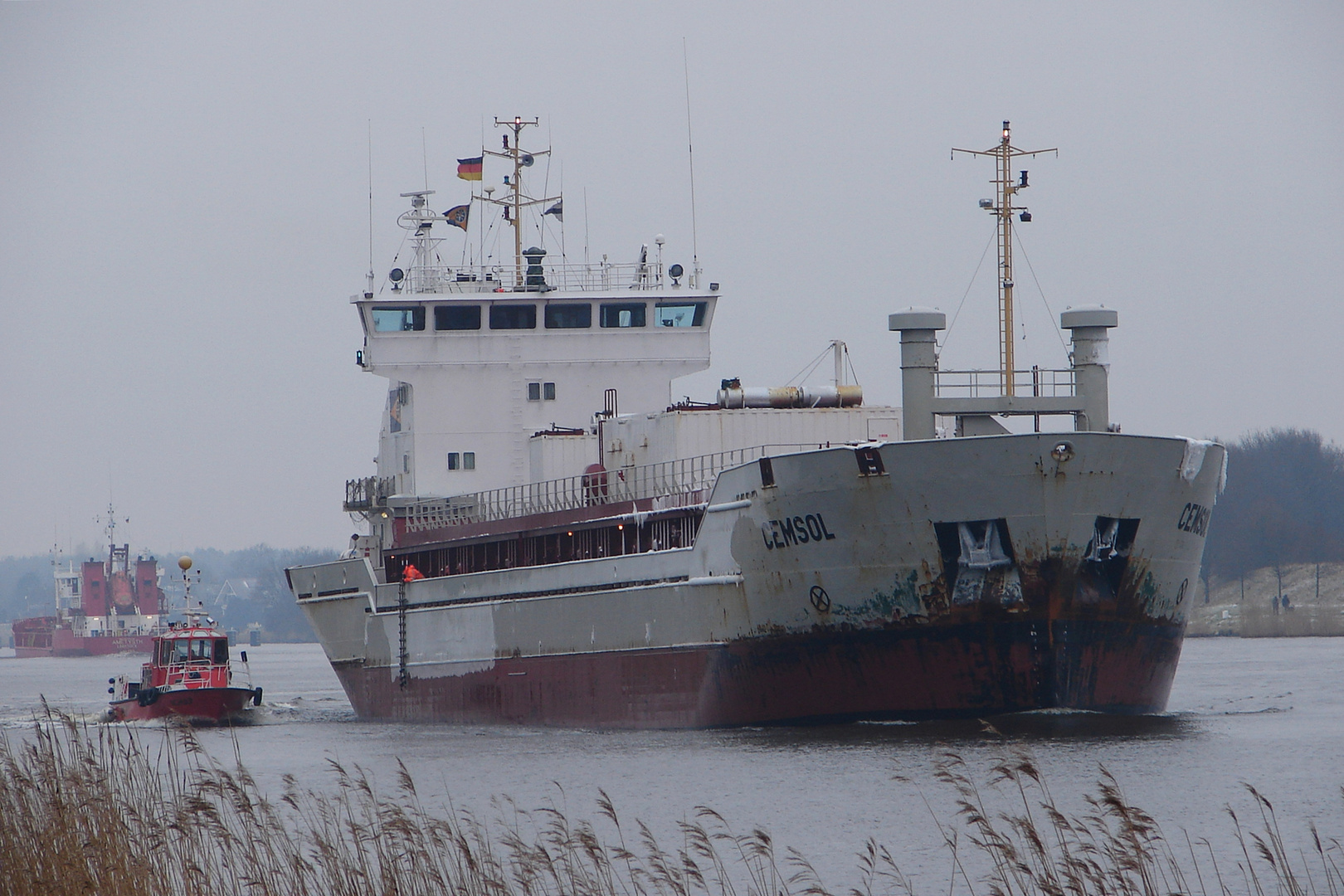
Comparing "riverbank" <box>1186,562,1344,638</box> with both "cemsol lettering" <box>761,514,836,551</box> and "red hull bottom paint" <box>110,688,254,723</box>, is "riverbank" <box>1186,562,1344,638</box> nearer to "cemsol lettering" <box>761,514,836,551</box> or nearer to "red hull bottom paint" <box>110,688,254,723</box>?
"red hull bottom paint" <box>110,688,254,723</box>

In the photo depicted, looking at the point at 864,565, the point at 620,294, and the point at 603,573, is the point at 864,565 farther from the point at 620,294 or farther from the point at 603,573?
the point at 620,294

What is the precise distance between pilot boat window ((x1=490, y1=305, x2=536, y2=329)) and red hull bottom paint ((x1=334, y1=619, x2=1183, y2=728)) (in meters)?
9.45

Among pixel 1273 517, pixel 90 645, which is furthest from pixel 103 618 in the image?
pixel 1273 517

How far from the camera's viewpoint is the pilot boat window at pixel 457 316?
36375mm

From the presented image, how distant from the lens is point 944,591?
23266 millimetres

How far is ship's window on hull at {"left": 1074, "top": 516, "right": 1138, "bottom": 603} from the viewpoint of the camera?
76.7 ft

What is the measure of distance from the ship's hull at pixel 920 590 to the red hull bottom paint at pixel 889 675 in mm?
29

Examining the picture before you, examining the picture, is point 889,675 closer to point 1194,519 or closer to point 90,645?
point 1194,519

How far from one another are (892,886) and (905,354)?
1166cm

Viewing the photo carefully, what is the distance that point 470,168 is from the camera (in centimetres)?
3919

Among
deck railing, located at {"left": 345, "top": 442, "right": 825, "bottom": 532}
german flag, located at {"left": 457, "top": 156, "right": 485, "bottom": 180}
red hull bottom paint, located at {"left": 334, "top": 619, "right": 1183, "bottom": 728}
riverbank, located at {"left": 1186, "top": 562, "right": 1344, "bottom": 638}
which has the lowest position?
riverbank, located at {"left": 1186, "top": 562, "right": 1344, "bottom": 638}

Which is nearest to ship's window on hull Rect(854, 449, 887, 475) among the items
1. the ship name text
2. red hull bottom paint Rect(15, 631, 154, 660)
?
the ship name text

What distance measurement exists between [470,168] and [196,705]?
13.2m

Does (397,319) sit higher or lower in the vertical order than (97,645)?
higher
